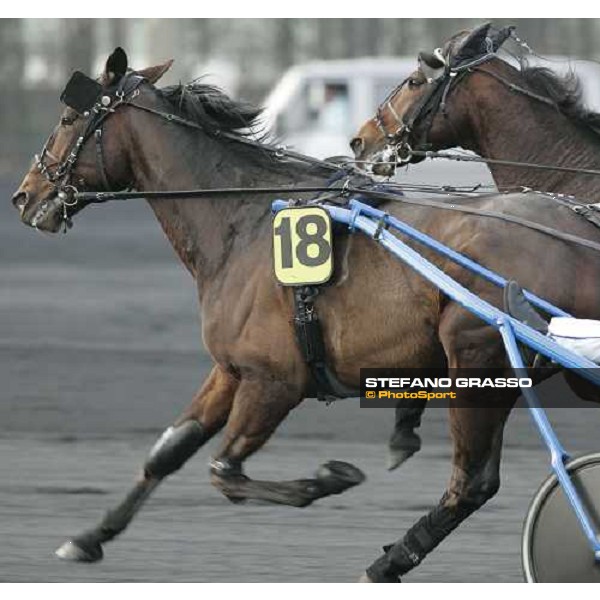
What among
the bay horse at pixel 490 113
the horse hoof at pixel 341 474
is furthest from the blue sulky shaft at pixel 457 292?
the bay horse at pixel 490 113

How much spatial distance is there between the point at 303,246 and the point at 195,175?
693mm

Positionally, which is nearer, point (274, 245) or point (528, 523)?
point (528, 523)

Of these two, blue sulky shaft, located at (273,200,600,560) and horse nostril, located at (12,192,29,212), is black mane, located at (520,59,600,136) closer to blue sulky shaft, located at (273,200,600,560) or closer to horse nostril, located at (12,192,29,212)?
blue sulky shaft, located at (273,200,600,560)

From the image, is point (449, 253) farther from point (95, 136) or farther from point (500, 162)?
point (95, 136)

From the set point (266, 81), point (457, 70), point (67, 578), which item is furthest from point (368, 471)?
point (266, 81)

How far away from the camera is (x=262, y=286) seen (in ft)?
20.0

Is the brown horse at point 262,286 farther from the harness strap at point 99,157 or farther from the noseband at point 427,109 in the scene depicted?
the noseband at point 427,109

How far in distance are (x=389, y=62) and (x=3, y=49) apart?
1087 centimetres

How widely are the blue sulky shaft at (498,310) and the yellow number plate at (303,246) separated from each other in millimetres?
65

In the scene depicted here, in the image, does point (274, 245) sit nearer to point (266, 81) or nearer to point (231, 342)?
→ point (231, 342)

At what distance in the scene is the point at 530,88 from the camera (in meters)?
7.46

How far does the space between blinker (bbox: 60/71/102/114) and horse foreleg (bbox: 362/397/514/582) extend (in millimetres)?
1759

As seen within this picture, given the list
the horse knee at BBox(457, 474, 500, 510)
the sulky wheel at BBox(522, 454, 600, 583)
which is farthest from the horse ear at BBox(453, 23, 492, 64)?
the sulky wheel at BBox(522, 454, 600, 583)

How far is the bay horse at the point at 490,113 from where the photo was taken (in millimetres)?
7367
